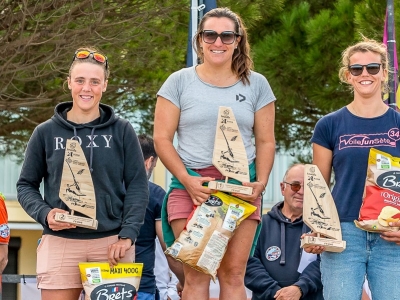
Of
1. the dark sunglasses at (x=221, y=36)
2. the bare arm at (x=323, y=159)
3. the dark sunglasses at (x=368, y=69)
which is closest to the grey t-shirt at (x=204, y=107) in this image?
the dark sunglasses at (x=221, y=36)

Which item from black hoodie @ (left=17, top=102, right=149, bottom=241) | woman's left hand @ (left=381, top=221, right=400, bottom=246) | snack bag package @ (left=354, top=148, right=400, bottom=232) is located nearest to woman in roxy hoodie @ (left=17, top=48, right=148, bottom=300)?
black hoodie @ (left=17, top=102, right=149, bottom=241)

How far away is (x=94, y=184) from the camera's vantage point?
4.69m

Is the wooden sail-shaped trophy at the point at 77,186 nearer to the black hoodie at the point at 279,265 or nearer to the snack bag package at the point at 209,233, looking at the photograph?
the snack bag package at the point at 209,233

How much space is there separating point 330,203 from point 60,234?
139cm

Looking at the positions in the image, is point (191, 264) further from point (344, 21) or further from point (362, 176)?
point (344, 21)

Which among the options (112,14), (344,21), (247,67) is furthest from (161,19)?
(247,67)

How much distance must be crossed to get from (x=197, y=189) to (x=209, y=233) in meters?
0.24

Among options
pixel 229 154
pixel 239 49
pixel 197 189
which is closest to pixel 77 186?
pixel 197 189

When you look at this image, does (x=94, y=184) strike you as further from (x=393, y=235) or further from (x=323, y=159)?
(x=393, y=235)

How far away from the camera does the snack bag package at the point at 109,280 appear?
14.8 feet

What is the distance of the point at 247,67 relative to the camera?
16.7 feet

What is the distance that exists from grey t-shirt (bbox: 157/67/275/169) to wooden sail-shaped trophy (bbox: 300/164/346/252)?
38cm

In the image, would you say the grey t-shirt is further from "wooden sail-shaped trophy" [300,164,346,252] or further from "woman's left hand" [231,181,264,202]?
"wooden sail-shaped trophy" [300,164,346,252]

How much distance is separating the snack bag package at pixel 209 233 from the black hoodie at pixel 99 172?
0.27 meters
